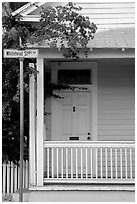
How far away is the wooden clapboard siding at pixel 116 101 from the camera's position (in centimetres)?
1062

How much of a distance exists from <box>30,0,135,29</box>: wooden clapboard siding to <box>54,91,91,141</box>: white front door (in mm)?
2003

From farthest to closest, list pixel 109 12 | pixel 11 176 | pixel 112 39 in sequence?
pixel 109 12, pixel 11 176, pixel 112 39

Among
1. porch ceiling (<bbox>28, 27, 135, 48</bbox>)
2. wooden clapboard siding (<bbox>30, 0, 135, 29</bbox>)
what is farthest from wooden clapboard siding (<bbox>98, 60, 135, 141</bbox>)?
wooden clapboard siding (<bbox>30, 0, 135, 29</bbox>)

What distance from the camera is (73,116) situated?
34.9ft

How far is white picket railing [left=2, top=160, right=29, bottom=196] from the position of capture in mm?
9648

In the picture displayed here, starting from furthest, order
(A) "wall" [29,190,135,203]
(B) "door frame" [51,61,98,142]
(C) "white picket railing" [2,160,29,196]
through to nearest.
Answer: (B) "door frame" [51,61,98,142], (C) "white picket railing" [2,160,29,196], (A) "wall" [29,190,135,203]

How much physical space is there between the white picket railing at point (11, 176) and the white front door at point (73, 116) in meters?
1.41

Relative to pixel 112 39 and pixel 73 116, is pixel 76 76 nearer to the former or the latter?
pixel 73 116

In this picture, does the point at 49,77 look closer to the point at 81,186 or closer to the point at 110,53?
the point at 110,53

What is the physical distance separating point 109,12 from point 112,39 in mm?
1645

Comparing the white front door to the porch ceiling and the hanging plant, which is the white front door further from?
the hanging plant

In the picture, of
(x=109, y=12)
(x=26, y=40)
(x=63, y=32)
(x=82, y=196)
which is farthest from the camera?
(x=109, y=12)

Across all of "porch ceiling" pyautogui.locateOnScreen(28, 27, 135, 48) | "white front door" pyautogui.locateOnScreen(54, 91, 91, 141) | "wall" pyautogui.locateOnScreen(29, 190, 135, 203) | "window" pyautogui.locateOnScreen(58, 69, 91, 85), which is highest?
"porch ceiling" pyautogui.locateOnScreen(28, 27, 135, 48)

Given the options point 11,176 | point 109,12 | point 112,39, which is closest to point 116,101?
point 112,39
